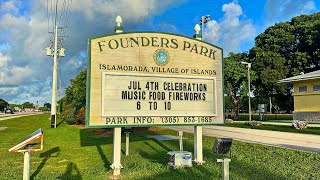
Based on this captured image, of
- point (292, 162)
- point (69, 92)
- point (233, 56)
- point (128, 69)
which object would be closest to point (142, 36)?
point (128, 69)

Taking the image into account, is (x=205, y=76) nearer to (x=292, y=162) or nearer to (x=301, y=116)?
(x=292, y=162)

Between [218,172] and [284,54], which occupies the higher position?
[284,54]

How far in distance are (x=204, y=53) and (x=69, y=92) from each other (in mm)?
38247

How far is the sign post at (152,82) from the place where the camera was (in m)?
7.39

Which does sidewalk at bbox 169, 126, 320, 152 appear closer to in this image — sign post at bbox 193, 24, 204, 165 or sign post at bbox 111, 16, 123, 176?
sign post at bbox 193, 24, 204, 165

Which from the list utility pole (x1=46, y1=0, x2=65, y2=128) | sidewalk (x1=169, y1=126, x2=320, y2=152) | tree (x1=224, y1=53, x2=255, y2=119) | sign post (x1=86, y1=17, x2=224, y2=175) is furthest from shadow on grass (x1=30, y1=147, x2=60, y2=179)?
tree (x1=224, y1=53, x2=255, y2=119)

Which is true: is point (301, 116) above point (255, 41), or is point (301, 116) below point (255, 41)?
below

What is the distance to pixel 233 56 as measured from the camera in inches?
1642

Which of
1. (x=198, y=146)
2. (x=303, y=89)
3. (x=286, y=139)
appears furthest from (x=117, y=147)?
(x=303, y=89)

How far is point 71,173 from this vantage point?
767cm

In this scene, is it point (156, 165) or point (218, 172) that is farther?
point (156, 165)

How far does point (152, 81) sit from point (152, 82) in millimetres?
28

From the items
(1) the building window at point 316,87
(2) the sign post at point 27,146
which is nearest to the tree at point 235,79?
(1) the building window at point 316,87

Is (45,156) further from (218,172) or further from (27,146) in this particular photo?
(218,172)
